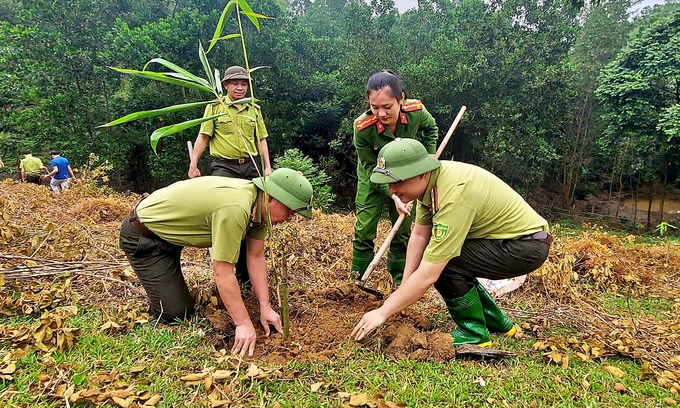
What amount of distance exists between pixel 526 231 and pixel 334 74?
13.1m

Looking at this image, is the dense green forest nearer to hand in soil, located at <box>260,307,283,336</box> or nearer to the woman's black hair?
the woman's black hair

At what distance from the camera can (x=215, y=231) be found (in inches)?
83.8

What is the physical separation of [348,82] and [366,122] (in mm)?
11582

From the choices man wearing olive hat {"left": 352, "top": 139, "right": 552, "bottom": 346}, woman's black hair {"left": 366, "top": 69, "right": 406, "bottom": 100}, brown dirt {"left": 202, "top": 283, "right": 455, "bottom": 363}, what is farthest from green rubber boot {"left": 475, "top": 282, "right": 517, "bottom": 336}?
woman's black hair {"left": 366, "top": 69, "right": 406, "bottom": 100}

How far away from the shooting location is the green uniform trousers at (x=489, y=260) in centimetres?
233

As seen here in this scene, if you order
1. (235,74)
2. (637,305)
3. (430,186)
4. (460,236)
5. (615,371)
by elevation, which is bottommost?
(637,305)

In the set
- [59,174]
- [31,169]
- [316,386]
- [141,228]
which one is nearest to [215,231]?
[141,228]

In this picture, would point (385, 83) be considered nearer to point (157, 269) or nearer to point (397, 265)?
point (397, 265)

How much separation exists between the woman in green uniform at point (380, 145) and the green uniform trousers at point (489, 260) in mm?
786

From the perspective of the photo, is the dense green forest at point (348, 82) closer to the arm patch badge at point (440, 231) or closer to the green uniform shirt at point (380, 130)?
the green uniform shirt at point (380, 130)

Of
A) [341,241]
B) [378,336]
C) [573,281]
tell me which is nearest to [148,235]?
[378,336]

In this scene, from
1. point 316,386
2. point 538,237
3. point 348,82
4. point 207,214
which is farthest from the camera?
point 348,82

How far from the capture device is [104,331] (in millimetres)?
2369

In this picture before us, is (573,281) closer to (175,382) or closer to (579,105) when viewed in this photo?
(175,382)
